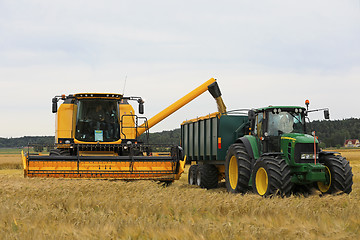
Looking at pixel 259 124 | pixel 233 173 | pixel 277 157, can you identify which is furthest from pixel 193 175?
pixel 277 157

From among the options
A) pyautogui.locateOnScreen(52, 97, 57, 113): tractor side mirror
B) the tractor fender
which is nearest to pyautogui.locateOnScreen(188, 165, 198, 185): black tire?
the tractor fender

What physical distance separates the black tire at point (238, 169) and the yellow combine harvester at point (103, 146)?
1.58 meters

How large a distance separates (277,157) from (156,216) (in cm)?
472

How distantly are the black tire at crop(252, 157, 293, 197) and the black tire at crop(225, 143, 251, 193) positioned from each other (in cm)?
94

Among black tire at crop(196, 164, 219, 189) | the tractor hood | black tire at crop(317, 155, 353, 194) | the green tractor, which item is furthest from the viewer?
black tire at crop(196, 164, 219, 189)

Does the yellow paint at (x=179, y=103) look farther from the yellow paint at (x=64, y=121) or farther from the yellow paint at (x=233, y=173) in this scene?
the yellow paint at (x=233, y=173)

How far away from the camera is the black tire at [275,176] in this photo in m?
10.1

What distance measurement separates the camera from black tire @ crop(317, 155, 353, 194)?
35.0ft

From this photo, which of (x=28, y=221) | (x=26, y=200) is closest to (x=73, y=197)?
(x=26, y=200)

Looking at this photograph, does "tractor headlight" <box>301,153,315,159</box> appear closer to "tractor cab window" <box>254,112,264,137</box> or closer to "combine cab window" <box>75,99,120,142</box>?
"tractor cab window" <box>254,112,264,137</box>

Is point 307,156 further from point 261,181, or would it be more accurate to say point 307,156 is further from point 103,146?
point 103,146

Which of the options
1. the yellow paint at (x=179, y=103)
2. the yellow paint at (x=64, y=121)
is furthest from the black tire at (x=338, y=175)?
the yellow paint at (x=179, y=103)

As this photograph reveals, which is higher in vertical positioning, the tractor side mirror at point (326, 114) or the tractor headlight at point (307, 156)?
the tractor side mirror at point (326, 114)

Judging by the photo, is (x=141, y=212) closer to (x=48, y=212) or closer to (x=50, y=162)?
(x=48, y=212)
